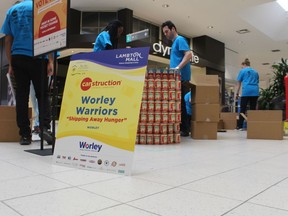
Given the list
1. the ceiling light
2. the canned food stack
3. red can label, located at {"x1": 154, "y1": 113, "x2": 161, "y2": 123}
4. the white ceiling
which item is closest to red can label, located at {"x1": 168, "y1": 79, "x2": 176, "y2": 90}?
the canned food stack

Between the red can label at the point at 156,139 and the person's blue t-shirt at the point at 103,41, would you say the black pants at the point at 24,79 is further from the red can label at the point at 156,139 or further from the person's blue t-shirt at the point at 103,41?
the red can label at the point at 156,139

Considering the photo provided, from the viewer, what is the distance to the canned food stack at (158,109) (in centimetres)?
300

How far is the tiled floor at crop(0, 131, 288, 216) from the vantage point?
38.4 inches

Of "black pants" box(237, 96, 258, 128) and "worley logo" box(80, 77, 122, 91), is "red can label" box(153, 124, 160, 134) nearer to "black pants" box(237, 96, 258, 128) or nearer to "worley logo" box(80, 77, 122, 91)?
"worley logo" box(80, 77, 122, 91)

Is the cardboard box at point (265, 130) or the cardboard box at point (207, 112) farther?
the cardboard box at point (265, 130)

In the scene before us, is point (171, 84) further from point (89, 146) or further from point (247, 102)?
point (247, 102)

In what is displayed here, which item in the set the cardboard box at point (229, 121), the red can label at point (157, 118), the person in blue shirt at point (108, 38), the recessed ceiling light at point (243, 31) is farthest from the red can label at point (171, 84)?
the recessed ceiling light at point (243, 31)

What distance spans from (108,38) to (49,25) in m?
0.95

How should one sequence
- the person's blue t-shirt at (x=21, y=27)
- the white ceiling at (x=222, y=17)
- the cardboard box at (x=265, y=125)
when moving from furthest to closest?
the white ceiling at (x=222, y=17), the cardboard box at (x=265, y=125), the person's blue t-shirt at (x=21, y=27)

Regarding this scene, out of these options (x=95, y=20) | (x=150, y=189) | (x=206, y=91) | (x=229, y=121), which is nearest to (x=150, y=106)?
(x=206, y=91)

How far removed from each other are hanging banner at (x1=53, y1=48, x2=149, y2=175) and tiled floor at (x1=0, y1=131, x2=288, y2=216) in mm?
98

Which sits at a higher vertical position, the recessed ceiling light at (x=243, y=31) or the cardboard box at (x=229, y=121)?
the recessed ceiling light at (x=243, y=31)

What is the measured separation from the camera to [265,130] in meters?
3.88

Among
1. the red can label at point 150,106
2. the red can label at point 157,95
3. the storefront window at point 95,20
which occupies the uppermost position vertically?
the storefront window at point 95,20
